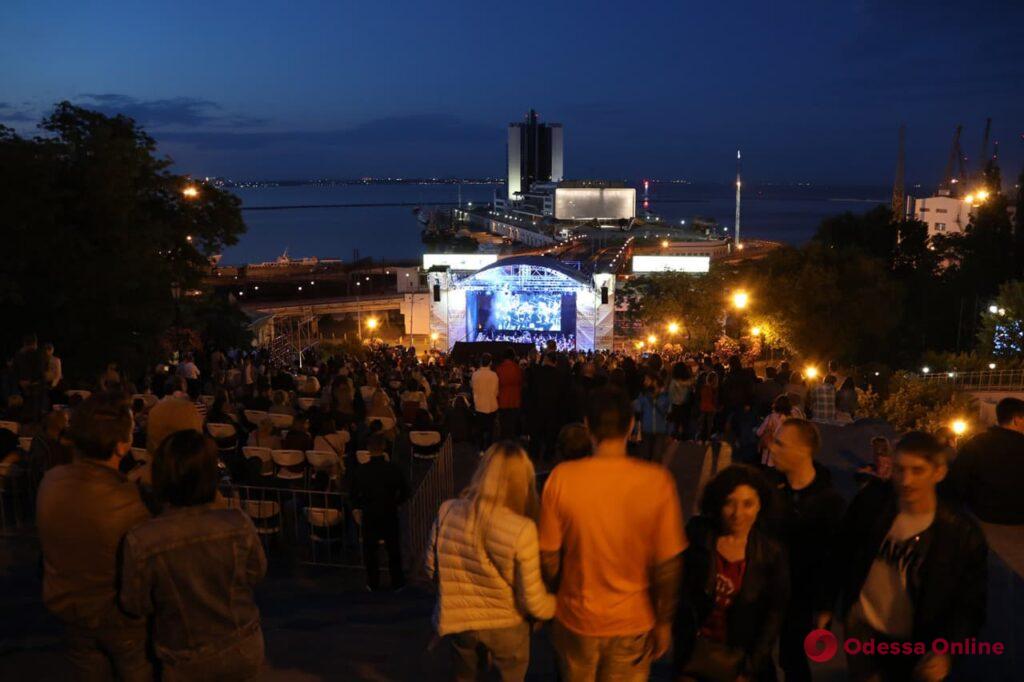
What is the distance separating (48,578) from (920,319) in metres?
42.0

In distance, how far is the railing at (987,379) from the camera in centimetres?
1991

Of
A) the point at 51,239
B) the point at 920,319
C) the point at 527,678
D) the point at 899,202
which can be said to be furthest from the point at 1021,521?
the point at 899,202

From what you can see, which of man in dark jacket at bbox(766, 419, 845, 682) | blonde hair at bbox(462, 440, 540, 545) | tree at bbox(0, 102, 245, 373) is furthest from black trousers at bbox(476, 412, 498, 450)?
tree at bbox(0, 102, 245, 373)

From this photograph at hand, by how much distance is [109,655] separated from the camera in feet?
11.2

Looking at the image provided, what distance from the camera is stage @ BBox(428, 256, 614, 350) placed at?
3178 centimetres

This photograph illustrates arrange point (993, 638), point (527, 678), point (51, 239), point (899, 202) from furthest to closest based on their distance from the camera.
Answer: point (899, 202) < point (51, 239) < point (993, 638) < point (527, 678)

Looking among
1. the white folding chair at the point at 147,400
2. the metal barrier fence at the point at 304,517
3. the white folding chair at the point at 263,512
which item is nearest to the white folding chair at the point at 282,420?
the metal barrier fence at the point at 304,517

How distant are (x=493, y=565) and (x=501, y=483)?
340 millimetres

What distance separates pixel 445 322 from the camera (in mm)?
32594

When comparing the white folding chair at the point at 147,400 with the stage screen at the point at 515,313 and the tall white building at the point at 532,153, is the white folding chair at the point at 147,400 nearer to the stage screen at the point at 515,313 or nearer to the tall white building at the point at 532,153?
the stage screen at the point at 515,313

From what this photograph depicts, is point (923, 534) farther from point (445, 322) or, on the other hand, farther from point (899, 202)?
point (899, 202)

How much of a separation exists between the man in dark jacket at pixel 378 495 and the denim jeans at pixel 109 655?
99.9 inches

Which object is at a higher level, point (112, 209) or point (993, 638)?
point (112, 209)

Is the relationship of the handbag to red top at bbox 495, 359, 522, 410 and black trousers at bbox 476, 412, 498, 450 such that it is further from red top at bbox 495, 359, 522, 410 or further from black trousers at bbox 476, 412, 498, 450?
black trousers at bbox 476, 412, 498, 450
